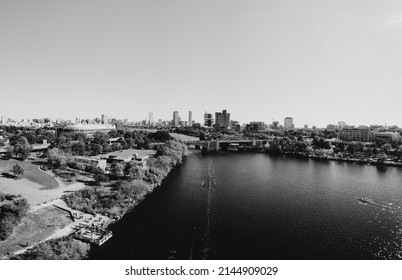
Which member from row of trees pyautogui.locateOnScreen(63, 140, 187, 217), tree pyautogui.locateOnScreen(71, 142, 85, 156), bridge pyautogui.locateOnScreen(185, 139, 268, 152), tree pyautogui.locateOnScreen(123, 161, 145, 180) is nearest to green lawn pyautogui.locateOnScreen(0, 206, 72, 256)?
row of trees pyautogui.locateOnScreen(63, 140, 187, 217)

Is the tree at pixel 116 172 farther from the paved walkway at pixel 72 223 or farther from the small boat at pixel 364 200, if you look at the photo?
the small boat at pixel 364 200

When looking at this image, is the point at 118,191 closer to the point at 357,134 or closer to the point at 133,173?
the point at 133,173

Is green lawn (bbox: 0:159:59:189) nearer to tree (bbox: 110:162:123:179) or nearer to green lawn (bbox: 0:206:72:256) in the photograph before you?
tree (bbox: 110:162:123:179)

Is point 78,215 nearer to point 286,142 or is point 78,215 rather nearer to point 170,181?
point 170,181

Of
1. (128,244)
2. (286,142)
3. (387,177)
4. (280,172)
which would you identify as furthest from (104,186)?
(286,142)

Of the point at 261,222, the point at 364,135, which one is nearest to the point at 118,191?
the point at 261,222

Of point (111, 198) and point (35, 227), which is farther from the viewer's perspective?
point (111, 198)

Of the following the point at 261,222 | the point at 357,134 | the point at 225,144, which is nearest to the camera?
the point at 261,222
